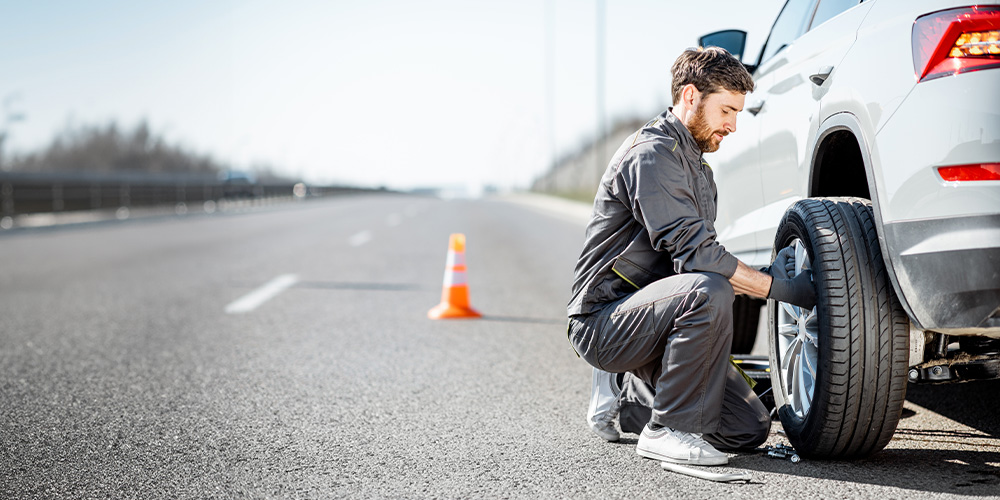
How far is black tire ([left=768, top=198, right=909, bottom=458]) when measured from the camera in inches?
111

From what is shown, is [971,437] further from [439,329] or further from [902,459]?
[439,329]

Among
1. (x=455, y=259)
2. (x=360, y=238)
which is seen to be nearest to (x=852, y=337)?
(x=455, y=259)

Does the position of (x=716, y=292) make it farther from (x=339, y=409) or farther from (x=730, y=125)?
(x=339, y=409)

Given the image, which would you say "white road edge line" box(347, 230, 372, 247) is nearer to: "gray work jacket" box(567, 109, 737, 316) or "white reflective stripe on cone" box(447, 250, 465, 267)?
"white reflective stripe on cone" box(447, 250, 465, 267)

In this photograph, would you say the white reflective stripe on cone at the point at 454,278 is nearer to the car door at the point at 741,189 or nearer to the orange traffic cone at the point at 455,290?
the orange traffic cone at the point at 455,290

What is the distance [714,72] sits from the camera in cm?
321

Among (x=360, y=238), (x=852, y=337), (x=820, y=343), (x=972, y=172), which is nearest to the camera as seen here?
(x=972, y=172)

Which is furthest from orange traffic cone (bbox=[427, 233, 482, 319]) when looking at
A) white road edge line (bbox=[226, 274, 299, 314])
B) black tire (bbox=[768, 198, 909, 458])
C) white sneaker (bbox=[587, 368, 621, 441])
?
black tire (bbox=[768, 198, 909, 458])

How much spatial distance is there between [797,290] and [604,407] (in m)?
0.95

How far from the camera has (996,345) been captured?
2.97m

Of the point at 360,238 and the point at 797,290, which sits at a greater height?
the point at 797,290

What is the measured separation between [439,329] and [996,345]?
4.36 metres

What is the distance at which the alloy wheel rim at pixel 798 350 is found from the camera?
3.16 meters

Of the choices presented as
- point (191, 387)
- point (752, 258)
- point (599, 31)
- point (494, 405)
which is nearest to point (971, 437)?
point (752, 258)
